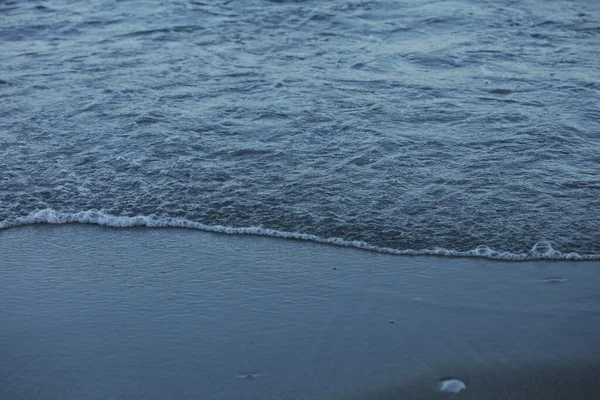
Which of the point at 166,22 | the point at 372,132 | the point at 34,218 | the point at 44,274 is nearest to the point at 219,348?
the point at 44,274

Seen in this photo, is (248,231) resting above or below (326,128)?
below

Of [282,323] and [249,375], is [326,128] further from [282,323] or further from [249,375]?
[249,375]

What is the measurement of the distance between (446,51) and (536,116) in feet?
9.50

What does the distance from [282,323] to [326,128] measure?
139 inches

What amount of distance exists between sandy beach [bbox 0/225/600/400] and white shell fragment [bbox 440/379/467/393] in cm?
3

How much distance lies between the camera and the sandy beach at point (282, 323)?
416 cm

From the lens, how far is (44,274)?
5.43m

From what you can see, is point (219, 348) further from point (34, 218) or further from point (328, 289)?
point (34, 218)

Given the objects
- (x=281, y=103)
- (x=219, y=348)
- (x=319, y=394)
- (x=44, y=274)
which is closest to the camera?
(x=319, y=394)

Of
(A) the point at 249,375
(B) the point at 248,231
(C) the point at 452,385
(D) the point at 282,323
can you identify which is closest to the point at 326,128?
(B) the point at 248,231

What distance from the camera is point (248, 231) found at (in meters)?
5.93

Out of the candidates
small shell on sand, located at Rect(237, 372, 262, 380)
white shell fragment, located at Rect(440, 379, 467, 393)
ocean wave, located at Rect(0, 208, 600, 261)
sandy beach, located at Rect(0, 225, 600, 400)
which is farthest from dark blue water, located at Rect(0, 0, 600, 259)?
small shell on sand, located at Rect(237, 372, 262, 380)

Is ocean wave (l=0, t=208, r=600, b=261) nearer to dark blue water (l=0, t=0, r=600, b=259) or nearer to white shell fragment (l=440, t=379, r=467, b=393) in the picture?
dark blue water (l=0, t=0, r=600, b=259)

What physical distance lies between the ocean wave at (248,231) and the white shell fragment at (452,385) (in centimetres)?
150
